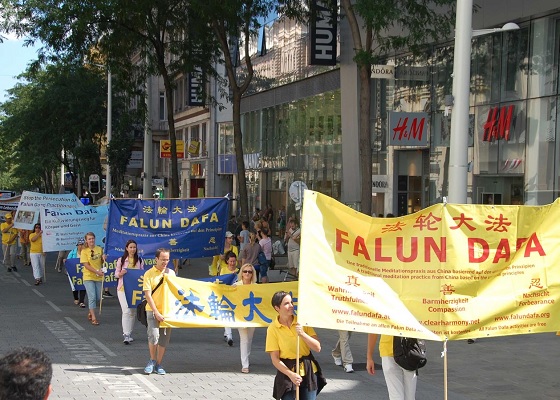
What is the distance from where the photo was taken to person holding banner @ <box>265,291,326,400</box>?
7.89 metres

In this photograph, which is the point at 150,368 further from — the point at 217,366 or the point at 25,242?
the point at 25,242

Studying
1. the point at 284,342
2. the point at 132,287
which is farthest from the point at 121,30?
the point at 284,342

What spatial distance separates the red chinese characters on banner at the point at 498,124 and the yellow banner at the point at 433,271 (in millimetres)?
14812

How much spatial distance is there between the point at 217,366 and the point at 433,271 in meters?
5.67

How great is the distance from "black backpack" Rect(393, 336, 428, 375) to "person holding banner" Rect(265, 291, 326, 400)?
29.0 inches

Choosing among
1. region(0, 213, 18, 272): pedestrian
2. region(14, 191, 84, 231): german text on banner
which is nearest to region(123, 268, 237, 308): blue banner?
region(14, 191, 84, 231): german text on banner

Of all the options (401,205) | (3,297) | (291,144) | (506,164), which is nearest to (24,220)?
(3,297)

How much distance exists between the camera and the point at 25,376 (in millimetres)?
3801

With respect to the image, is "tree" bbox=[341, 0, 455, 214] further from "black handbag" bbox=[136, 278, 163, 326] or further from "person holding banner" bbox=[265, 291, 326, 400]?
"person holding banner" bbox=[265, 291, 326, 400]

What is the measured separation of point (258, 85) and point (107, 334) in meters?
29.5

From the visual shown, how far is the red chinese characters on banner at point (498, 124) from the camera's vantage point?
22.4 meters

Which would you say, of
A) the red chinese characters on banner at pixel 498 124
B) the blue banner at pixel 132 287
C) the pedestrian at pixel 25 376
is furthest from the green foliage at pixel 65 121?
the pedestrian at pixel 25 376

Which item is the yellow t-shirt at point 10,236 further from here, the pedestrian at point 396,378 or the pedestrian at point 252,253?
the pedestrian at point 396,378

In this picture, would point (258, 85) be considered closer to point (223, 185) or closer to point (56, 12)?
point (223, 185)
